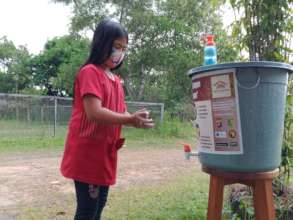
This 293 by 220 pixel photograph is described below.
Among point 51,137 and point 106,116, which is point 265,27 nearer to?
point 106,116

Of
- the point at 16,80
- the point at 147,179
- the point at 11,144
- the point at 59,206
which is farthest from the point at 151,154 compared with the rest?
the point at 16,80

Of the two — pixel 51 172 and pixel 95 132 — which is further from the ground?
pixel 95 132

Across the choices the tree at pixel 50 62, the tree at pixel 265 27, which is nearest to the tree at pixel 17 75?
the tree at pixel 50 62

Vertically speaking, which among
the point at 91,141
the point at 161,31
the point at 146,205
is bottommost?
the point at 146,205

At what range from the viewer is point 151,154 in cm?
712

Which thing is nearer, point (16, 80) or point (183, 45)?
point (183, 45)

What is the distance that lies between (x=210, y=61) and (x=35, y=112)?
7772mm

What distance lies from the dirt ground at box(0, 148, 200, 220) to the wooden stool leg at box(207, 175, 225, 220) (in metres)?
1.99

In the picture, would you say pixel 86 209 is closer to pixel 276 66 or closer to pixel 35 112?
pixel 276 66

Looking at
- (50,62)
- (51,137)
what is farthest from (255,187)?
(50,62)

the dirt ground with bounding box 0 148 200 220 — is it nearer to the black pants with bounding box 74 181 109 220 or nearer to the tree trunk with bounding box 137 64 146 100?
the black pants with bounding box 74 181 109 220

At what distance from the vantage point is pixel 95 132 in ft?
5.66

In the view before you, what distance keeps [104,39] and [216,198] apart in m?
0.94

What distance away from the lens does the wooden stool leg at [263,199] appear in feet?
5.63
